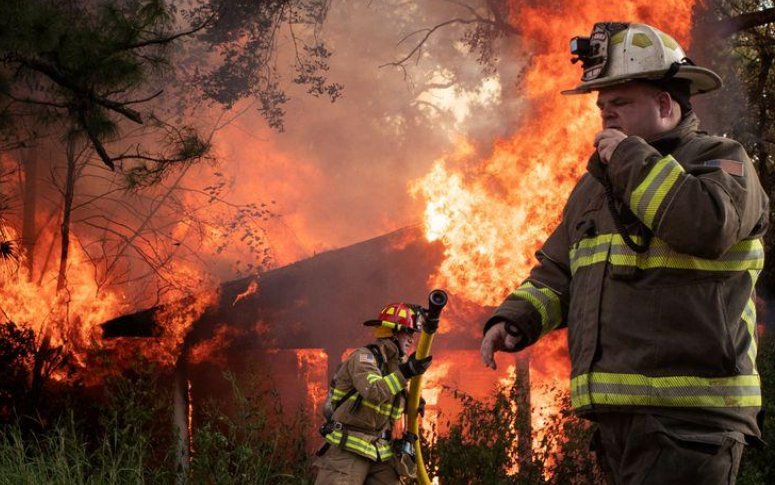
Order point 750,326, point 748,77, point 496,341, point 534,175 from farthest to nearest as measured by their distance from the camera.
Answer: point 748,77 → point 534,175 → point 496,341 → point 750,326

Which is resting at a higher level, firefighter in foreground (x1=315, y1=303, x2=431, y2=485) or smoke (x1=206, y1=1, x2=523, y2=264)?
smoke (x1=206, y1=1, x2=523, y2=264)

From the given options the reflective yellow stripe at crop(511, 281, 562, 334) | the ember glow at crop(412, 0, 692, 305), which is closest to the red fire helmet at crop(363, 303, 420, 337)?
the reflective yellow stripe at crop(511, 281, 562, 334)

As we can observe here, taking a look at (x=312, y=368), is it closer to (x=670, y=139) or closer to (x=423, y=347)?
(x=423, y=347)

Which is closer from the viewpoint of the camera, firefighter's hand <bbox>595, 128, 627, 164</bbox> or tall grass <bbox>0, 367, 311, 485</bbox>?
firefighter's hand <bbox>595, 128, 627, 164</bbox>

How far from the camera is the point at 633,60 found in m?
2.86

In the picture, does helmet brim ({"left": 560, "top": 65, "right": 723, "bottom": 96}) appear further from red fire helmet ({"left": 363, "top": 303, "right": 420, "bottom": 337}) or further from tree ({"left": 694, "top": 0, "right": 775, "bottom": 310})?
tree ({"left": 694, "top": 0, "right": 775, "bottom": 310})

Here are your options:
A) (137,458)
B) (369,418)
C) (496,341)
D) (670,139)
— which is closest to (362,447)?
(369,418)

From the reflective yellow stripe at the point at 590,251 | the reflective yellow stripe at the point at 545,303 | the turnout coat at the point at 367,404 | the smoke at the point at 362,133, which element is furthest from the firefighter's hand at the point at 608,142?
the smoke at the point at 362,133

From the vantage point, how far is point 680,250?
249cm

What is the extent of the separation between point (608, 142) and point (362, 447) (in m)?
4.18

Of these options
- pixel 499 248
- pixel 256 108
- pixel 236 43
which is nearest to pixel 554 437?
pixel 499 248

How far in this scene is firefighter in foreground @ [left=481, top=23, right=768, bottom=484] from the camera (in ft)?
8.23

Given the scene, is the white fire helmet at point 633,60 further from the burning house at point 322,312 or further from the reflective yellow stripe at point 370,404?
the burning house at point 322,312

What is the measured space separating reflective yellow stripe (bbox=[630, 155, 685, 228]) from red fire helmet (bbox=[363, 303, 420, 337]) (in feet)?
14.5
